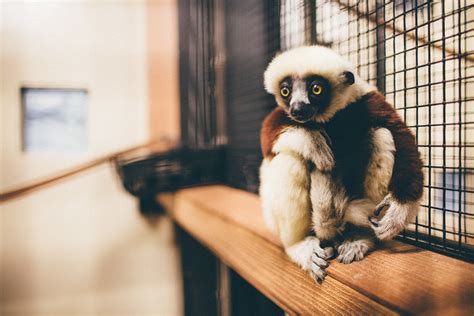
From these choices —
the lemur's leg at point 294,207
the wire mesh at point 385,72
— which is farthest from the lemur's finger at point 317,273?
the wire mesh at point 385,72

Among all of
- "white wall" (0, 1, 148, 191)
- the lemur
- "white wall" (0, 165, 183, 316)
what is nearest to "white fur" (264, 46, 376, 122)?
the lemur

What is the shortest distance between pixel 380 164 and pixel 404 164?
0.13 ft

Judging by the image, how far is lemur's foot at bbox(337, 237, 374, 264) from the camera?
584mm

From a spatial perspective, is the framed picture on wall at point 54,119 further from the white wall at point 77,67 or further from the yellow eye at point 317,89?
the yellow eye at point 317,89

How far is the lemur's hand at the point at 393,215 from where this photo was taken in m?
0.53

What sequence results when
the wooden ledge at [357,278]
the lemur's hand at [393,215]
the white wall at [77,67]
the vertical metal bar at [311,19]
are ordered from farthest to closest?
1. the white wall at [77,67]
2. the vertical metal bar at [311,19]
3. the lemur's hand at [393,215]
4. the wooden ledge at [357,278]

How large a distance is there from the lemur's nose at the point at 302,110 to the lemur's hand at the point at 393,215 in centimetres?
19

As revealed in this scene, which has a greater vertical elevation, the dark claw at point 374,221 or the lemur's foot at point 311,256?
the dark claw at point 374,221

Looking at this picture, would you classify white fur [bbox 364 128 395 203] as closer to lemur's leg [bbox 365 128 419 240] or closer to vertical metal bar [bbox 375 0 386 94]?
lemur's leg [bbox 365 128 419 240]

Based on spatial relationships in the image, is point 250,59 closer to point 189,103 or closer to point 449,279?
point 189,103

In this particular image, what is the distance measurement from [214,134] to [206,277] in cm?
83

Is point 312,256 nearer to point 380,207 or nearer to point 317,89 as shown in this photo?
point 380,207

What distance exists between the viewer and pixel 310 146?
0.58 m

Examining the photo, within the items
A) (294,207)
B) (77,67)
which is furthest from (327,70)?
(77,67)
